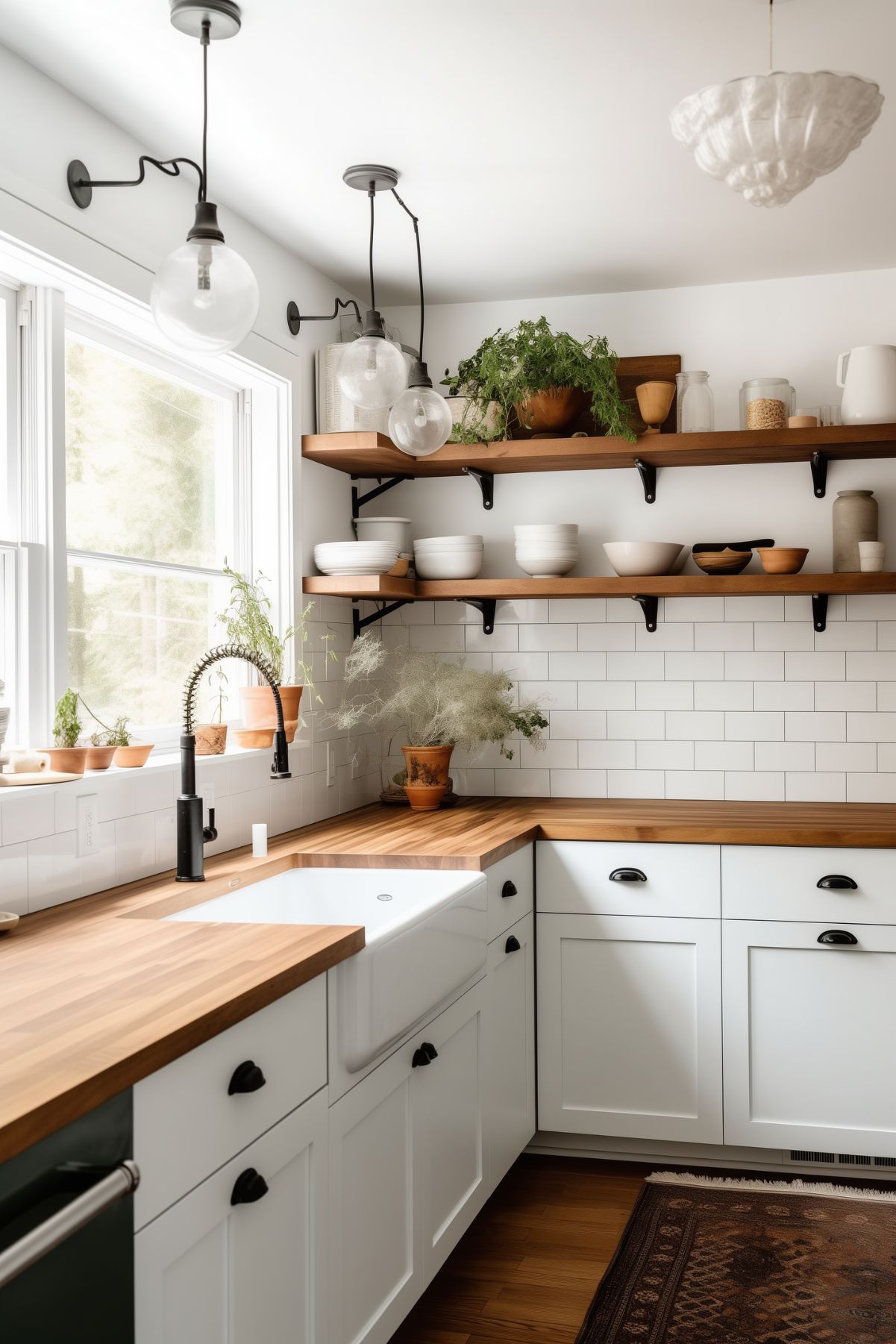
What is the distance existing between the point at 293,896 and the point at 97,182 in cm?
162

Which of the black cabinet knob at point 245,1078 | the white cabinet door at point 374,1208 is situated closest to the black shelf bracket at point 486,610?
the white cabinet door at point 374,1208

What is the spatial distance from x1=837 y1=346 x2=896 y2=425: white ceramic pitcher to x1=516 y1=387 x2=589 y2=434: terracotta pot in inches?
31.4

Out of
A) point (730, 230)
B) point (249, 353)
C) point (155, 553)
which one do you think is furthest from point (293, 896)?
point (730, 230)

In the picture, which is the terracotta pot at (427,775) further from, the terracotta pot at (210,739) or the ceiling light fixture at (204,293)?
the ceiling light fixture at (204,293)

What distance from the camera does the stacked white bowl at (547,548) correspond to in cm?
367

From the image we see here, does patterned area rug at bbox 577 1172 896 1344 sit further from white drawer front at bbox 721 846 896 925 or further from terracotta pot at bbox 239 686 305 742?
terracotta pot at bbox 239 686 305 742

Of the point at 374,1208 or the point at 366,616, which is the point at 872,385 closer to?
the point at 366,616

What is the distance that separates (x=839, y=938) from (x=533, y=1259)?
111cm

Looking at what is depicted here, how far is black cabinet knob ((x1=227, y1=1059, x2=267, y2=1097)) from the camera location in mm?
1600

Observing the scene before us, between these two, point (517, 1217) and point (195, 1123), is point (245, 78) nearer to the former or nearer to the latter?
point (195, 1123)

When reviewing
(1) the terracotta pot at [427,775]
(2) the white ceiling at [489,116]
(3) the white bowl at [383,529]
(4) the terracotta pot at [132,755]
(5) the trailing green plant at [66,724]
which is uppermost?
(2) the white ceiling at [489,116]

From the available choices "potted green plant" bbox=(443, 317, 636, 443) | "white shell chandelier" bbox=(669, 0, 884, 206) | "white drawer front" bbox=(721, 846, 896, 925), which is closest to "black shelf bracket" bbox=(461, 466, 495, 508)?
"potted green plant" bbox=(443, 317, 636, 443)

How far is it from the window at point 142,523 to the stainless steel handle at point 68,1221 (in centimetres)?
147

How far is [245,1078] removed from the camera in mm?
1614
